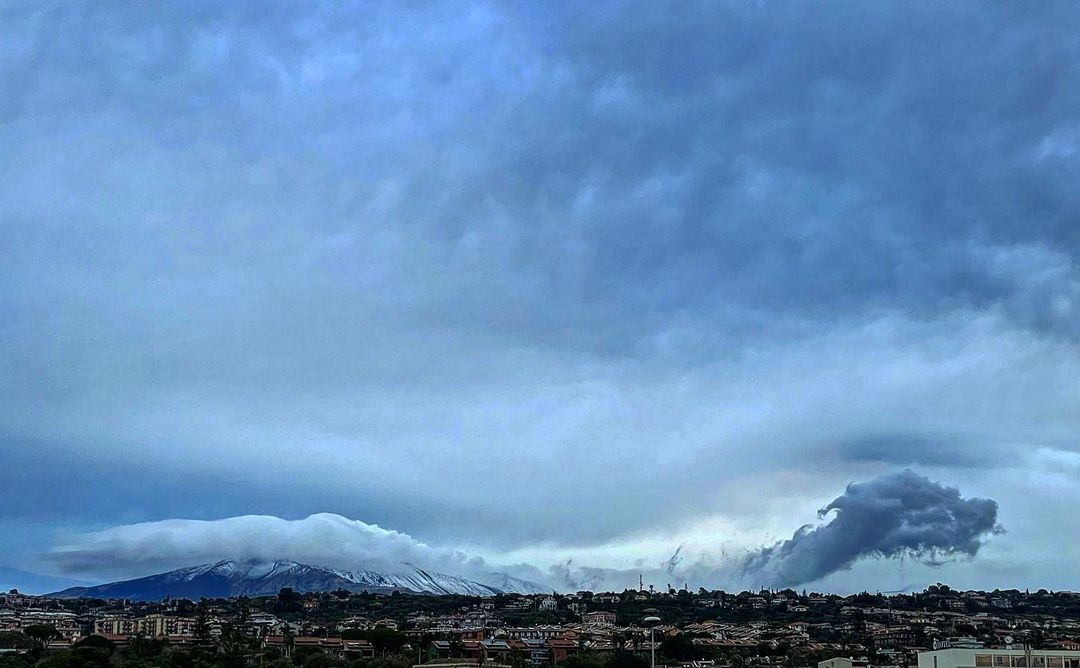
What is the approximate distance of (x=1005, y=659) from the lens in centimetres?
8575

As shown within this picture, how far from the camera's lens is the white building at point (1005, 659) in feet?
279

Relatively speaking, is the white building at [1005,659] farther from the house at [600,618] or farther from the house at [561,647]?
the house at [600,618]

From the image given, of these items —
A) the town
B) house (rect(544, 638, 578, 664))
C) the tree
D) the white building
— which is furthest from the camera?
the tree

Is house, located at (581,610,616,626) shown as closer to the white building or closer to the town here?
the town

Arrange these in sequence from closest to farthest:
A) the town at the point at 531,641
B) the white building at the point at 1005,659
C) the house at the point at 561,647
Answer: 1. the white building at the point at 1005,659
2. the town at the point at 531,641
3. the house at the point at 561,647

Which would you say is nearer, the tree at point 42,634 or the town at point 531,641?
the town at point 531,641

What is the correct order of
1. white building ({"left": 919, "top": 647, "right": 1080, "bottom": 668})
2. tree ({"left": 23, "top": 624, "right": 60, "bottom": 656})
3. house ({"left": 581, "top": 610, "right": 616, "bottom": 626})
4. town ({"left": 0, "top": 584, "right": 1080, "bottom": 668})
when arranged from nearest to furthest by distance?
white building ({"left": 919, "top": 647, "right": 1080, "bottom": 668})
town ({"left": 0, "top": 584, "right": 1080, "bottom": 668})
tree ({"left": 23, "top": 624, "right": 60, "bottom": 656})
house ({"left": 581, "top": 610, "right": 616, "bottom": 626})

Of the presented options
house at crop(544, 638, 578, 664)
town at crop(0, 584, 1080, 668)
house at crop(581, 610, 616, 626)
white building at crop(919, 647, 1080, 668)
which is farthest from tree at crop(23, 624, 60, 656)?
white building at crop(919, 647, 1080, 668)

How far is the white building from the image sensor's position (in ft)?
279

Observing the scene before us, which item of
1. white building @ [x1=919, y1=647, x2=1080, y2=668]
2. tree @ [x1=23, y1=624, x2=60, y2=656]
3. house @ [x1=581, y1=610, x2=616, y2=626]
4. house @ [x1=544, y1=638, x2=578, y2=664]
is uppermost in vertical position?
white building @ [x1=919, y1=647, x2=1080, y2=668]

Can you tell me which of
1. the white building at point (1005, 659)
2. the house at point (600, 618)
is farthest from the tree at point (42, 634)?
the white building at point (1005, 659)

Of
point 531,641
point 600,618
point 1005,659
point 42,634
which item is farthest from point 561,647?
point 1005,659

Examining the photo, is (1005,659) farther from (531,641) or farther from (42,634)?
(42,634)

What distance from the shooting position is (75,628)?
517 feet
